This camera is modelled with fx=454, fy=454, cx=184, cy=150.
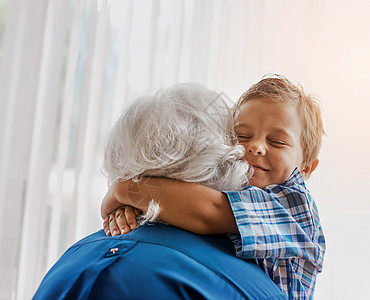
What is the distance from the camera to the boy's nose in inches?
43.8

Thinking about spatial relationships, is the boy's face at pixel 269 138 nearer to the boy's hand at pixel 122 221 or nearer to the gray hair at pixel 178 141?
the gray hair at pixel 178 141

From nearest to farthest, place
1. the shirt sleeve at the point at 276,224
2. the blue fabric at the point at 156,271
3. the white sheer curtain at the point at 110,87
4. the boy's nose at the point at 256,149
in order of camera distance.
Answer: the blue fabric at the point at 156,271 < the shirt sleeve at the point at 276,224 < the boy's nose at the point at 256,149 < the white sheer curtain at the point at 110,87

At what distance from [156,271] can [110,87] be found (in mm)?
1306

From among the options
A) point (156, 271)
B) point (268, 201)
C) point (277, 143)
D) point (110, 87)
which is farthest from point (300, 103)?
point (110, 87)

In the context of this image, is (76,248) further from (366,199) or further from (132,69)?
(366,199)

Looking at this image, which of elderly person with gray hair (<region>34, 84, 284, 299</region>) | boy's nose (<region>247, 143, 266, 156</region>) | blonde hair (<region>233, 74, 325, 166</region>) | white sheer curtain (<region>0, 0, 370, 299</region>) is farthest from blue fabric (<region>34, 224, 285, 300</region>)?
white sheer curtain (<region>0, 0, 370, 299</region>)

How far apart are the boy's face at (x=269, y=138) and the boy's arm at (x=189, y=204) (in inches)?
9.6

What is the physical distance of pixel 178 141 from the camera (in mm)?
A: 912

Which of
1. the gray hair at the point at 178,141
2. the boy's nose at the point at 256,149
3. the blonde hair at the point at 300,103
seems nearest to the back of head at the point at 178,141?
the gray hair at the point at 178,141

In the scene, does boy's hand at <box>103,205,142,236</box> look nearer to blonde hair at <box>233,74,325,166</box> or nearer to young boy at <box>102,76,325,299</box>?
young boy at <box>102,76,325,299</box>

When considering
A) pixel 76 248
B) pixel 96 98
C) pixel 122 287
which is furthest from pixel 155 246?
pixel 96 98

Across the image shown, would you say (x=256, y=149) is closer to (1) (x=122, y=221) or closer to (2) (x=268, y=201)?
(2) (x=268, y=201)

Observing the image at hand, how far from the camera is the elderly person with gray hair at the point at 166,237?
0.77 meters

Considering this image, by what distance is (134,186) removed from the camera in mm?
960
